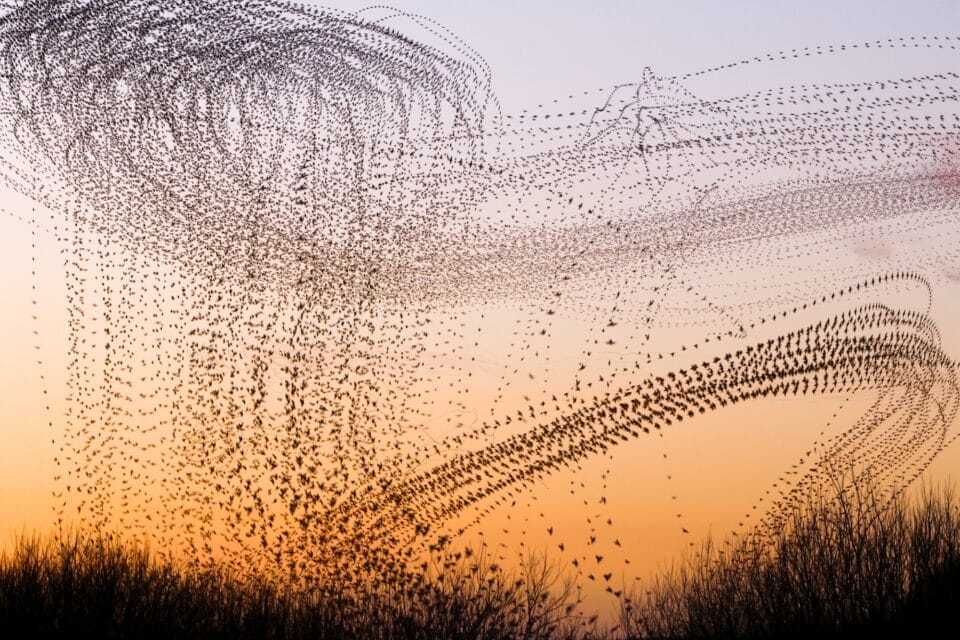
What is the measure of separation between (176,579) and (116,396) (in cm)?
609

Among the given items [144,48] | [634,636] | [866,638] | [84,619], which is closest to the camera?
[84,619]

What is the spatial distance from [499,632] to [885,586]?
11.3 meters

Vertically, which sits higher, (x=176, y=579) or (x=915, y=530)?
(x=915, y=530)

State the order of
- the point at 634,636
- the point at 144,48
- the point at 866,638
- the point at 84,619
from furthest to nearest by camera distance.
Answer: the point at 634,636 → the point at 144,48 → the point at 866,638 → the point at 84,619

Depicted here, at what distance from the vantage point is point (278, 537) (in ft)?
98.3

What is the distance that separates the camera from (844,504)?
108ft

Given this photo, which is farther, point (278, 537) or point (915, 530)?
point (915, 530)

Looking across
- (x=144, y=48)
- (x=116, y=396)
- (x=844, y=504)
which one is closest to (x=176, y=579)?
(x=116, y=396)

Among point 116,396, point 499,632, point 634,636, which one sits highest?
point 116,396

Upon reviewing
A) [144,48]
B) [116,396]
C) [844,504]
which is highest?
[144,48]

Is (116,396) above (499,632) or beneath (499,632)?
above

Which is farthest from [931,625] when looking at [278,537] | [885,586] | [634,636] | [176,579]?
[176,579]

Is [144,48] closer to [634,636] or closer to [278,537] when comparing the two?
[278,537]

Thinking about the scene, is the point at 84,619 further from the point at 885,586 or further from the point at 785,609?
the point at 885,586
